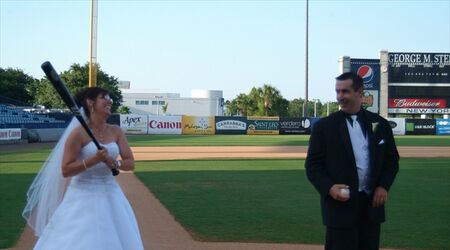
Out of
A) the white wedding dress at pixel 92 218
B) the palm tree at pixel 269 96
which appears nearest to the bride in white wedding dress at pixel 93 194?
the white wedding dress at pixel 92 218

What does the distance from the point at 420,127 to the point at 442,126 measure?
232 cm

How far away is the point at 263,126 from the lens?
5966cm

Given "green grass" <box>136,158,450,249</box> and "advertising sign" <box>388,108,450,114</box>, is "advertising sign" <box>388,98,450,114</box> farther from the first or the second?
"green grass" <box>136,158,450,249</box>

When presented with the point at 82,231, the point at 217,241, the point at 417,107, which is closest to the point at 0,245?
the point at 217,241

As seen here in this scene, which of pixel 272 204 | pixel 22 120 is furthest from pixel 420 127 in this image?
pixel 272 204

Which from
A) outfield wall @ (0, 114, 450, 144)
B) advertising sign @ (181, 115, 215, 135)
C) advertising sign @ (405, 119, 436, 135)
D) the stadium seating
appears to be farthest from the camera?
advertising sign @ (405, 119, 436, 135)

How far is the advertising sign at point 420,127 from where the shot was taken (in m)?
60.5

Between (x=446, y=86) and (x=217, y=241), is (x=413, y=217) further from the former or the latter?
(x=446, y=86)

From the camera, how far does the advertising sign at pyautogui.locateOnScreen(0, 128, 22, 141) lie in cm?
3431

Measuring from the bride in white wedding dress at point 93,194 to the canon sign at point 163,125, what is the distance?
5247 cm

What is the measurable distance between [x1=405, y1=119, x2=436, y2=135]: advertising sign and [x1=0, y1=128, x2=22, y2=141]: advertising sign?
39.4m

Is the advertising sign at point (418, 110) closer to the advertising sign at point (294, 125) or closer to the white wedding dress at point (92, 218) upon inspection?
the advertising sign at point (294, 125)

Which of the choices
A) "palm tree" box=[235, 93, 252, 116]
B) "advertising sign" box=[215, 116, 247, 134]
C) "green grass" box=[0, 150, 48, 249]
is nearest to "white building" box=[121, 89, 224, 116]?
"palm tree" box=[235, 93, 252, 116]

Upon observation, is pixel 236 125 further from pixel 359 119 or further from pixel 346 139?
pixel 346 139
